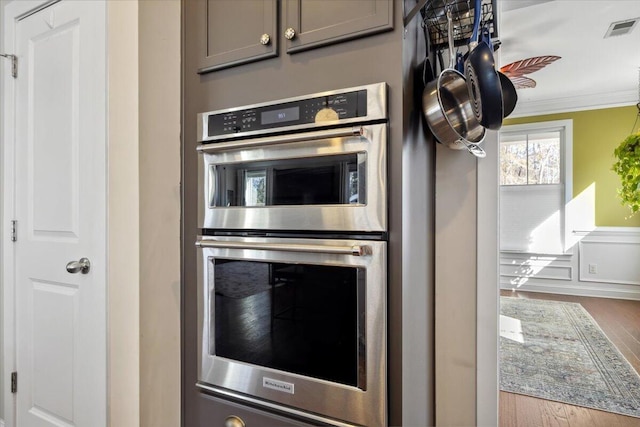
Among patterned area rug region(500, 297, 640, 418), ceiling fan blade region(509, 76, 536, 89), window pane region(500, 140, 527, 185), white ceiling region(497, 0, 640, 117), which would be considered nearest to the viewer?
patterned area rug region(500, 297, 640, 418)

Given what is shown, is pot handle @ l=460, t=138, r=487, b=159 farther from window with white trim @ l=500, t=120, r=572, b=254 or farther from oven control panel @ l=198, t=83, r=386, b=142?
window with white trim @ l=500, t=120, r=572, b=254

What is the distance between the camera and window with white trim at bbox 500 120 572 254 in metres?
4.77

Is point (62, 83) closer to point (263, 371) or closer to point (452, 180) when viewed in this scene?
point (263, 371)

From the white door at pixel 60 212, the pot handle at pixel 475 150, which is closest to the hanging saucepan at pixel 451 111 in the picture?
the pot handle at pixel 475 150

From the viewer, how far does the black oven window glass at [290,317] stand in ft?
3.10

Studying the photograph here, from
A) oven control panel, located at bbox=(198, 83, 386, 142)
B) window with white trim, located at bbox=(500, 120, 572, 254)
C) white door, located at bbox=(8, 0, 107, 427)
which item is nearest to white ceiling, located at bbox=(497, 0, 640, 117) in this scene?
window with white trim, located at bbox=(500, 120, 572, 254)

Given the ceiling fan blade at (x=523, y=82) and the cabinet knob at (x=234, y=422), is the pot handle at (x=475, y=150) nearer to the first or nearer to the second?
the cabinet knob at (x=234, y=422)

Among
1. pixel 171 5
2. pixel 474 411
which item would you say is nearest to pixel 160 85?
pixel 171 5

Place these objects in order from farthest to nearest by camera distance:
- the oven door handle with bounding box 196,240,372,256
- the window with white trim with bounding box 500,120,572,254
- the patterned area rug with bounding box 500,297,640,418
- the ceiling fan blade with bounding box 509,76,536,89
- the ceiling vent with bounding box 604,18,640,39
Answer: the window with white trim with bounding box 500,120,572,254
the ceiling fan blade with bounding box 509,76,536,89
the ceiling vent with bounding box 604,18,640,39
the patterned area rug with bounding box 500,297,640,418
the oven door handle with bounding box 196,240,372,256

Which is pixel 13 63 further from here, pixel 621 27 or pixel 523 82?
pixel 523 82

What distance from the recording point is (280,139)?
103 cm

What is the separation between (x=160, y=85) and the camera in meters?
1.41

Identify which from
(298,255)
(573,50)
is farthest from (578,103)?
(298,255)

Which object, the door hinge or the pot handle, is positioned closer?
the pot handle
